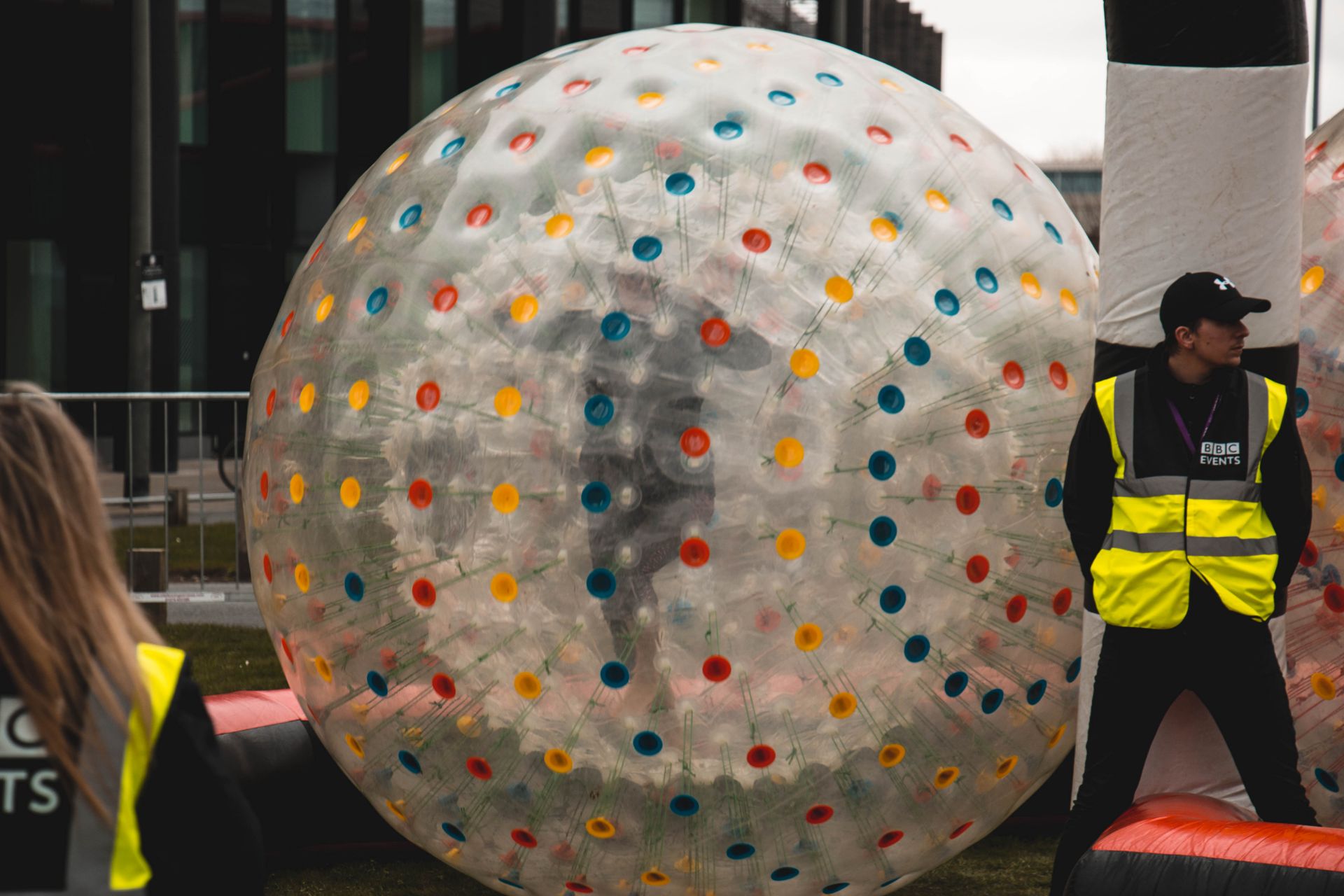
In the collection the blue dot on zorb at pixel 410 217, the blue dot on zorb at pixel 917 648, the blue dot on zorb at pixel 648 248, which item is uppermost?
the blue dot on zorb at pixel 410 217

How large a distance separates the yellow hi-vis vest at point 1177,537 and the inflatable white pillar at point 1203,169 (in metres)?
0.16

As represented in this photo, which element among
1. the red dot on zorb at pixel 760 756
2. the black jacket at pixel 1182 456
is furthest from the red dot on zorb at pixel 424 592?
the black jacket at pixel 1182 456

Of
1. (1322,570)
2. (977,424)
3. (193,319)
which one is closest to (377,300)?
(977,424)

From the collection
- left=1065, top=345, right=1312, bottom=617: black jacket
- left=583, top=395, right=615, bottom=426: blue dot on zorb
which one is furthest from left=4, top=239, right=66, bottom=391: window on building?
left=1065, top=345, right=1312, bottom=617: black jacket

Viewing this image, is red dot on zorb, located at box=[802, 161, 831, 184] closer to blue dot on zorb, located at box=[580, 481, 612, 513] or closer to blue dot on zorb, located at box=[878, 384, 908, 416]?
blue dot on zorb, located at box=[878, 384, 908, 416]

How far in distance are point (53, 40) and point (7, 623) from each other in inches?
697

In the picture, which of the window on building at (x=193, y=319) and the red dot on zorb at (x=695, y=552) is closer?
the red dot on zorb at (x=695, y=552)

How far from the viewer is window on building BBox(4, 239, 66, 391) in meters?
18.7

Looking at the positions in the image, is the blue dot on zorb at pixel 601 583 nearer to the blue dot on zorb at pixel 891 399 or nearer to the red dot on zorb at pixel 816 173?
the blue dot on zorb at pixel 891 399

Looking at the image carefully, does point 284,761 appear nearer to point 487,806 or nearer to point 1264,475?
point 487,806

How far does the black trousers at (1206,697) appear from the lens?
384 centimetres

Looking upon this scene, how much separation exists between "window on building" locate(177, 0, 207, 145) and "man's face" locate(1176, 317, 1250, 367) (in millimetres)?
17073

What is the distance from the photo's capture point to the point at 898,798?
380 cm

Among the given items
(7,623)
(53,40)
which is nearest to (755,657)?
(7,623)
